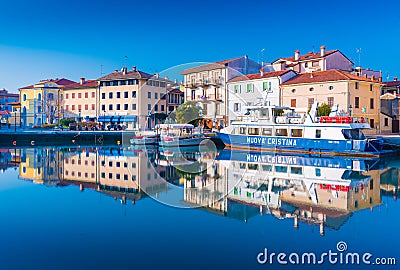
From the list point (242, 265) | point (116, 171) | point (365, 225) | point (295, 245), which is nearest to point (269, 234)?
point (295, 245)

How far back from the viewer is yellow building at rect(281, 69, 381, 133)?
34938 millimetres

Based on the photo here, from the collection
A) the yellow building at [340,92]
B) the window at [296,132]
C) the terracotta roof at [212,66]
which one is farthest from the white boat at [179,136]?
the terracotta roof at [212,66]

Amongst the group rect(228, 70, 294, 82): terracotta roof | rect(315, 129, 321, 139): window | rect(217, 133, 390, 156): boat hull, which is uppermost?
rect(228, 70, 294, 82): terracotta roof

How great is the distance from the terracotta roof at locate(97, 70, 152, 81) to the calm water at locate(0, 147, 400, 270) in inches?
1326

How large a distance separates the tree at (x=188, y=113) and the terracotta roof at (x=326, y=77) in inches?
440

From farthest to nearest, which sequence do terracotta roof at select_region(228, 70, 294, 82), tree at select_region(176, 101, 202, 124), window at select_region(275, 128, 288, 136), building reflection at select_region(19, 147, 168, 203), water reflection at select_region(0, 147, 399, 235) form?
tree at select_region(176, 101, 202, 124) < terracotta roof at select_region(228, 70, 294, 82) < window at select_region(275, 128, 288, 136) < building reflection at select_region(19, 147, 168, 203) < water reflection at select_region(0, 147, 399, 235)

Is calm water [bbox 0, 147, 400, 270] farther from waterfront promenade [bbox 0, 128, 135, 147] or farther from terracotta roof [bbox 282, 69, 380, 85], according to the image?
waterfront promenade [bbox 0, 128, 135, 147]

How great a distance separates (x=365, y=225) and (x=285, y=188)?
500 centimetres

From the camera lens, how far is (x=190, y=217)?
35.4 feet

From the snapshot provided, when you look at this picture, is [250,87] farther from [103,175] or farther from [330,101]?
[103,175]

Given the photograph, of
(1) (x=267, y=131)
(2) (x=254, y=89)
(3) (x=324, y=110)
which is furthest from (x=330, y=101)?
(2) (x=254, y=89)

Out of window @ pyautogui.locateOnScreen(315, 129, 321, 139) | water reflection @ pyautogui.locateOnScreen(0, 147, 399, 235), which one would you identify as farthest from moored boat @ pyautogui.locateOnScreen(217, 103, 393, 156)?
water reflection @ pyautogui.locateOnScreen(0, 147, 399, 235)

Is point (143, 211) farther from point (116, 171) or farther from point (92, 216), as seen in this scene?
point (116, 171)

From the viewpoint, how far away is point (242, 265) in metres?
7.12
